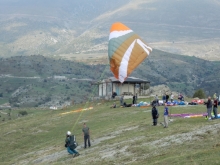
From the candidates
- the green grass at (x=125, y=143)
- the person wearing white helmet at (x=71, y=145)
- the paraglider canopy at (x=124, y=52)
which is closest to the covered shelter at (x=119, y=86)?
the green grass at (x=125, y=143)

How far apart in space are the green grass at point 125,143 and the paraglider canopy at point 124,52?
4.47 m

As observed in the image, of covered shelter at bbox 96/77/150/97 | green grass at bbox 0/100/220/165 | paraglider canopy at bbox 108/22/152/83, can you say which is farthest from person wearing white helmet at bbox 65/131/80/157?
covered shelter at bbox 96/77/150/97

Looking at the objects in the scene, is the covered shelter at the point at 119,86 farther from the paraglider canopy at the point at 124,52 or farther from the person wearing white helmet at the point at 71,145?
the person wearing white helmet at the point at 71,145

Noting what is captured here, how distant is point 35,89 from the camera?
178 metres

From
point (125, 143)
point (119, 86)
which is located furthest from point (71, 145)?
point (119, 86)

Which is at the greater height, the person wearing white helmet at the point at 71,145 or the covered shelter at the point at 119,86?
the covered shelter at the point at 119,86

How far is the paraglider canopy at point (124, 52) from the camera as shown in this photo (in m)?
29.9

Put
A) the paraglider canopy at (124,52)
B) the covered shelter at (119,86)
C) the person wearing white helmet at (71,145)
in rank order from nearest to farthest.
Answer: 1. the person wearing white helmet at (71,145)
2. the paraglider canopy at (124,52)
3. the covered shelter at (119,86)

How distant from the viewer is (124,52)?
100ft

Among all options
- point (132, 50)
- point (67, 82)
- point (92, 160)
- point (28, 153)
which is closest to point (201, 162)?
point (92, 160)

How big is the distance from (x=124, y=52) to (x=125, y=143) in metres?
7.53

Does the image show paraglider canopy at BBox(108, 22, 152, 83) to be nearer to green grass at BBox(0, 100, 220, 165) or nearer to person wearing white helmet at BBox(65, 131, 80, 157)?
green grass at BBox(0, 100, 220, 165)

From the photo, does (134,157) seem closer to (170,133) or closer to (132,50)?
(170,133)

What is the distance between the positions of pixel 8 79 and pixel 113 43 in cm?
17263
